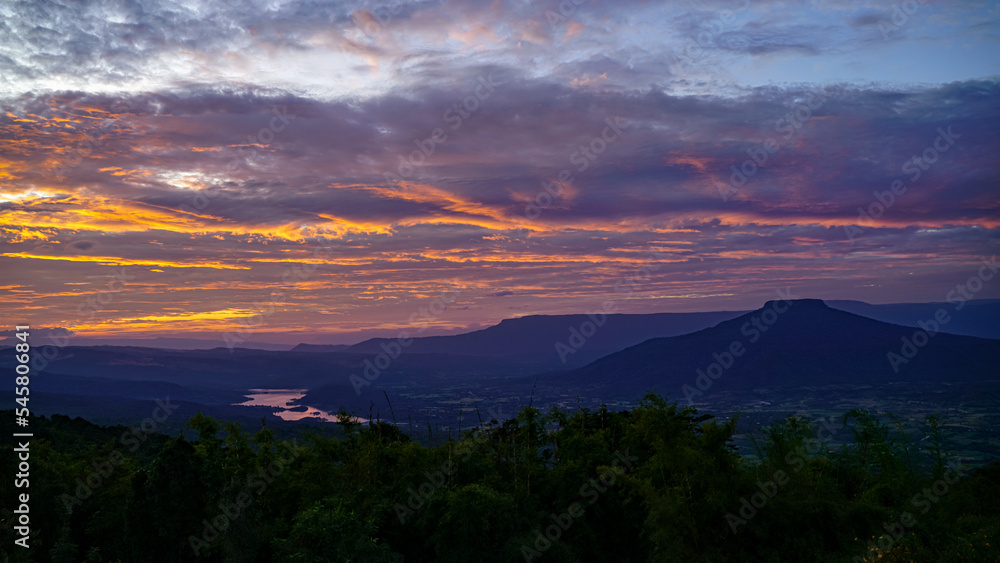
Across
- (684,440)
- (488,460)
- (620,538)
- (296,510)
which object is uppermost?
(684,440)

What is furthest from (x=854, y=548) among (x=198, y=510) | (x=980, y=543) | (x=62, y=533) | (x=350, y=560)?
(x=62, y=533)

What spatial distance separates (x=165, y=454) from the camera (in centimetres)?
2927

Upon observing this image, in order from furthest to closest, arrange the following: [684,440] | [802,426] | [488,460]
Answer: [802,426] → [488,460] → [684,440]

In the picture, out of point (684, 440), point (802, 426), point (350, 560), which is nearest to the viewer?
point (350, 560)

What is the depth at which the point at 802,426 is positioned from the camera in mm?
35469

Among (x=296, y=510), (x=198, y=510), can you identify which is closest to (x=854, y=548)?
(x=296, y=510)

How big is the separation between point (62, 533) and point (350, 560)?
18358 mm

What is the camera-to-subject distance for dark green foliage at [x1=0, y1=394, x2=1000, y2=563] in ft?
75.8

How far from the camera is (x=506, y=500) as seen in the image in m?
26.7

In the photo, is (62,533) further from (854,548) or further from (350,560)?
(854,548)

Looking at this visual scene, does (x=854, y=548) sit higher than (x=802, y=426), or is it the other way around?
(x=802, y=426)

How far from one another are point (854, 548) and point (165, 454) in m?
31.9

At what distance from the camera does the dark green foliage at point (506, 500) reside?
2309cm

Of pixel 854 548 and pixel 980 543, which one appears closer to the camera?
pixel 980 543
